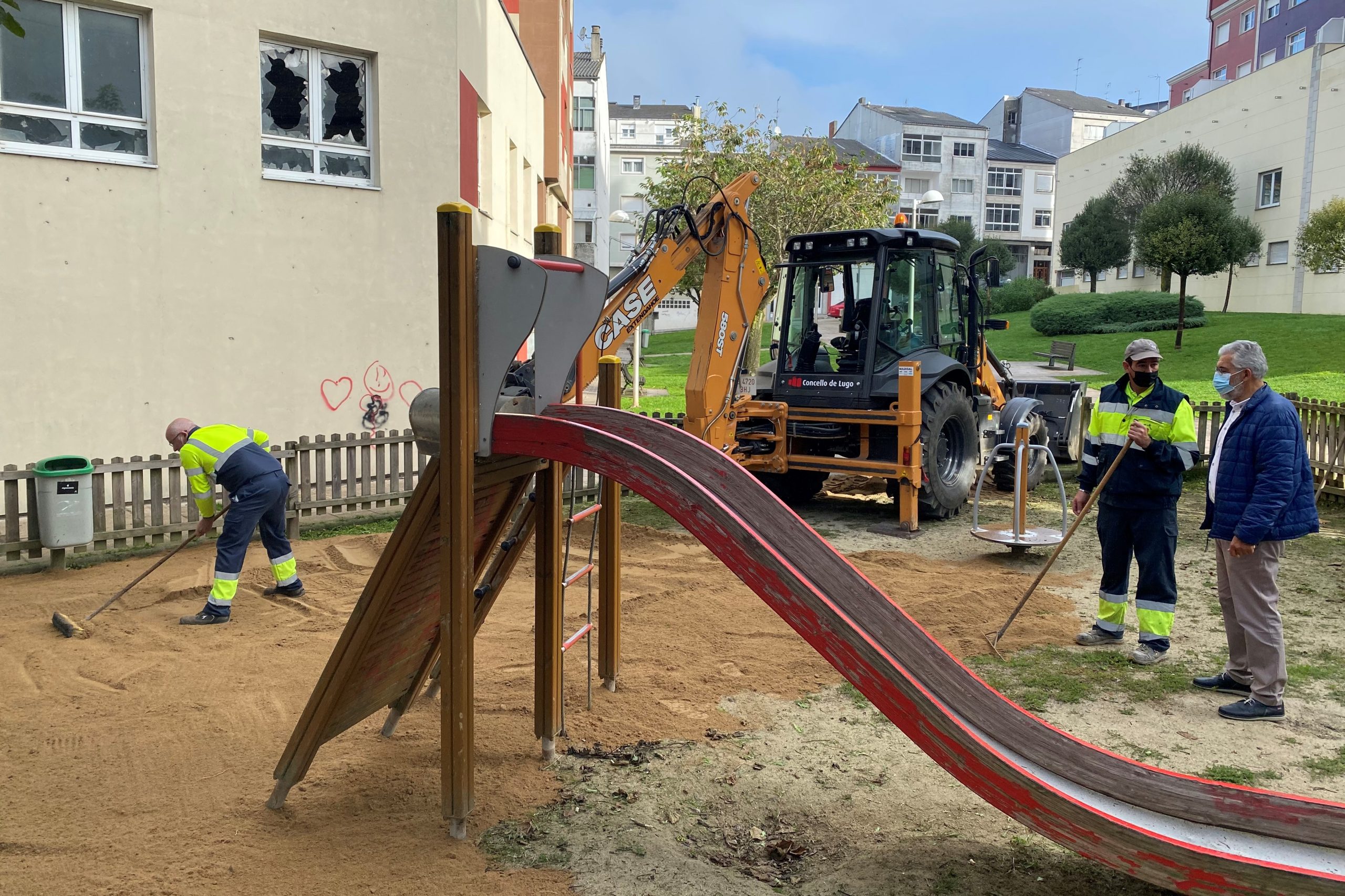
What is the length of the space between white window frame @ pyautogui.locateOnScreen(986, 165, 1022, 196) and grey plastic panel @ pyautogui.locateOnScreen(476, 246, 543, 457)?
7062cm

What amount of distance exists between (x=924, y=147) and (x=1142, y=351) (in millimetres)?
66744

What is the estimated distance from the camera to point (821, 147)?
2511 cm

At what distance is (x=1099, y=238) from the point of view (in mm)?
43469

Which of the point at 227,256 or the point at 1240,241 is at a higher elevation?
the point at 1240,241

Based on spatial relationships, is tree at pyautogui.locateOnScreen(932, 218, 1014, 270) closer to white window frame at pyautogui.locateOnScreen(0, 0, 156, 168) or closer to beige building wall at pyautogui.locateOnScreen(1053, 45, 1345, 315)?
beige building wall at pyautogui.locateOnScreen(1053, 45, 1345, 315)

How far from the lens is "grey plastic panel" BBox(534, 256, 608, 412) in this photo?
404 cm

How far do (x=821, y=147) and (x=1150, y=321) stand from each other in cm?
1525

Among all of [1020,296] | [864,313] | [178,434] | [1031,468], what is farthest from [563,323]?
[1020,296]

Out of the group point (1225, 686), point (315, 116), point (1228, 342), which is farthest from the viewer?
point (1228, 342)

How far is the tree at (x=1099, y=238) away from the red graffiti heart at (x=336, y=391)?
39816 millimetres

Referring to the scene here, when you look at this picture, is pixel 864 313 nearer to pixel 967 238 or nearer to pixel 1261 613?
pixel 1261 613

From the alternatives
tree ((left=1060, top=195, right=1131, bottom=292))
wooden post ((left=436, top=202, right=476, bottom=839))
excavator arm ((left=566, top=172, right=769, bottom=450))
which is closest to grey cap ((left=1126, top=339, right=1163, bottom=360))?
excavator arm ((left=566, top=172, right=769, bottom=450))

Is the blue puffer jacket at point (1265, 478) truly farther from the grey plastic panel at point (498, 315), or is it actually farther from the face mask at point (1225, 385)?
the grey plastic panel at point (498, 315)

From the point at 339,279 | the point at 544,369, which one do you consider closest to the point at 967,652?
the point at 544,369
